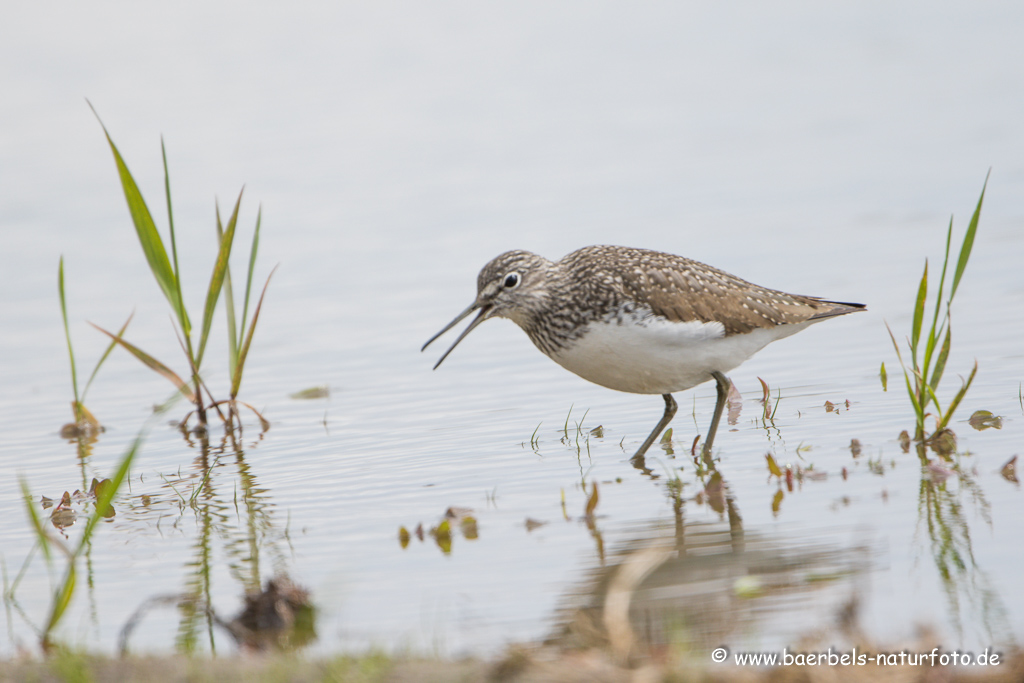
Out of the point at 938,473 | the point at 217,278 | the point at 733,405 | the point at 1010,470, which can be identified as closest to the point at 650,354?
the point at 733,405

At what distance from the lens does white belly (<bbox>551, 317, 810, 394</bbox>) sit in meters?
6.93

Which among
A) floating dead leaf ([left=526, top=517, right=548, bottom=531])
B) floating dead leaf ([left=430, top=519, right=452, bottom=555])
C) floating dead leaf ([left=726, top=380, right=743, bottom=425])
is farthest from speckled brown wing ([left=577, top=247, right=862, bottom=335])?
floating dead leaf ([left=430, top=519, right=452, bottom=555])

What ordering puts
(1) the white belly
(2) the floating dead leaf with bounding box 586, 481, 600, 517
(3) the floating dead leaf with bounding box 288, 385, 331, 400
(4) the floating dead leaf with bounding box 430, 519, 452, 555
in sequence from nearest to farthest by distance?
1. (4) the floating dead leaf with bounding box 430, 519, 452, 555
2. (2) the floating dead leaf with bounding box 586, 481, 600, 517
3. (1) the white belly
4. (3) the floating dead leaf with bounding box 288, 385, 331, 400

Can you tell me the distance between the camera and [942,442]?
635 centimetres

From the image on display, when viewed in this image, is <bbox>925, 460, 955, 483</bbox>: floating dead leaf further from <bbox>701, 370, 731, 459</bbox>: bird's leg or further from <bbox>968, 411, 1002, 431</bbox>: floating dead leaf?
<bbox>701, 370, 731, 459</bbox>: bird's leg

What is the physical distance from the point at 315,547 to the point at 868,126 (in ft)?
47.9

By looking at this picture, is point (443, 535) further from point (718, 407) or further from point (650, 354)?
point (718, 407)

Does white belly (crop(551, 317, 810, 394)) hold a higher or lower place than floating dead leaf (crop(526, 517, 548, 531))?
higher

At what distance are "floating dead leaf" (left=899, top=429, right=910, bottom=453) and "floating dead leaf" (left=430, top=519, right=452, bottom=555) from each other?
2.73 meters

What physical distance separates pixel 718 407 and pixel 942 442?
143 cm

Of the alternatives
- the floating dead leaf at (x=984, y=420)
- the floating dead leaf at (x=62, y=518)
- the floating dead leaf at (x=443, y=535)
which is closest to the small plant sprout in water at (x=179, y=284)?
the floating dead leaf at (x=62, y=518)

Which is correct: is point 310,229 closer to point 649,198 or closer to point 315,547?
point 649,198

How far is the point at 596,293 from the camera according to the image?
23.4ft

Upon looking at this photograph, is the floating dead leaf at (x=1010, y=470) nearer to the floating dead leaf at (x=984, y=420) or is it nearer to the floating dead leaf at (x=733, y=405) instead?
the floating dead leaf at (x=984, y=420)
